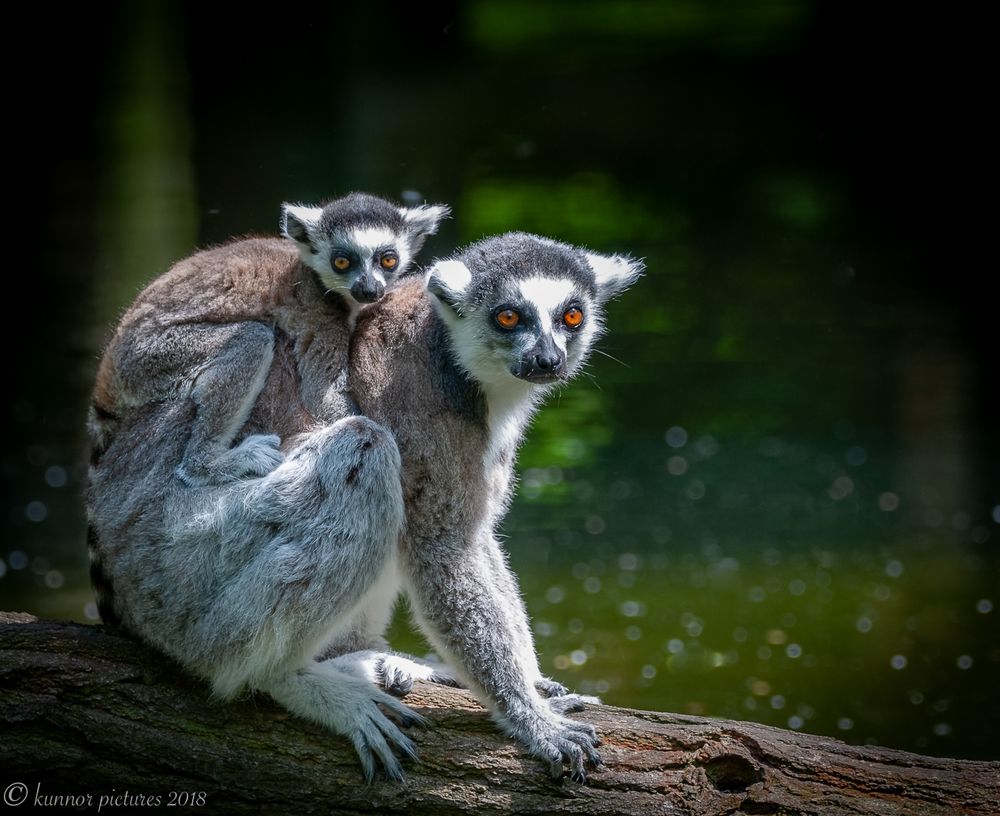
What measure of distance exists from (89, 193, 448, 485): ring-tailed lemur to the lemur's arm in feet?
1.99

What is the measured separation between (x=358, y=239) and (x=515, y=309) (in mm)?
830

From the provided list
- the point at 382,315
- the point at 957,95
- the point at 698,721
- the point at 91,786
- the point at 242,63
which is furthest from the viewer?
the point at 957,95

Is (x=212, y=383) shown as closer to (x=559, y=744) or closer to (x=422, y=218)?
(x=422, y=218)

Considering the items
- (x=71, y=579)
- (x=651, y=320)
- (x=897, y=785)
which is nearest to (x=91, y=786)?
(x=897, y=785)

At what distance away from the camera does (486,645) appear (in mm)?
3115

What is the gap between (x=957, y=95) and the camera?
8891 millimetres

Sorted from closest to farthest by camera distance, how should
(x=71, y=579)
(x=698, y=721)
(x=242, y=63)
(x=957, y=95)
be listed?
(x=698, y=721), (x=71, y=579), (x=242, y=63), (x=957, y=95)

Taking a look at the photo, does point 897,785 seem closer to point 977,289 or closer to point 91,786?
point 91,786

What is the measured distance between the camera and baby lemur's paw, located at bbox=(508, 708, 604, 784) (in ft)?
10.0

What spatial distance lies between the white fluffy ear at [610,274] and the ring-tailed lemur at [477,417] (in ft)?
0.23

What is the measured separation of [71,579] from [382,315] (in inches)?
189

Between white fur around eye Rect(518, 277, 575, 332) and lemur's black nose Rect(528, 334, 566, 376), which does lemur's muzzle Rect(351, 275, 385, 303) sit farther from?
lemur's black nose Rect(528, 334, 566, 376)

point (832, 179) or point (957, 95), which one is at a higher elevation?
point (957, 95)

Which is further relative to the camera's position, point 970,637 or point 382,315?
point 970,637
